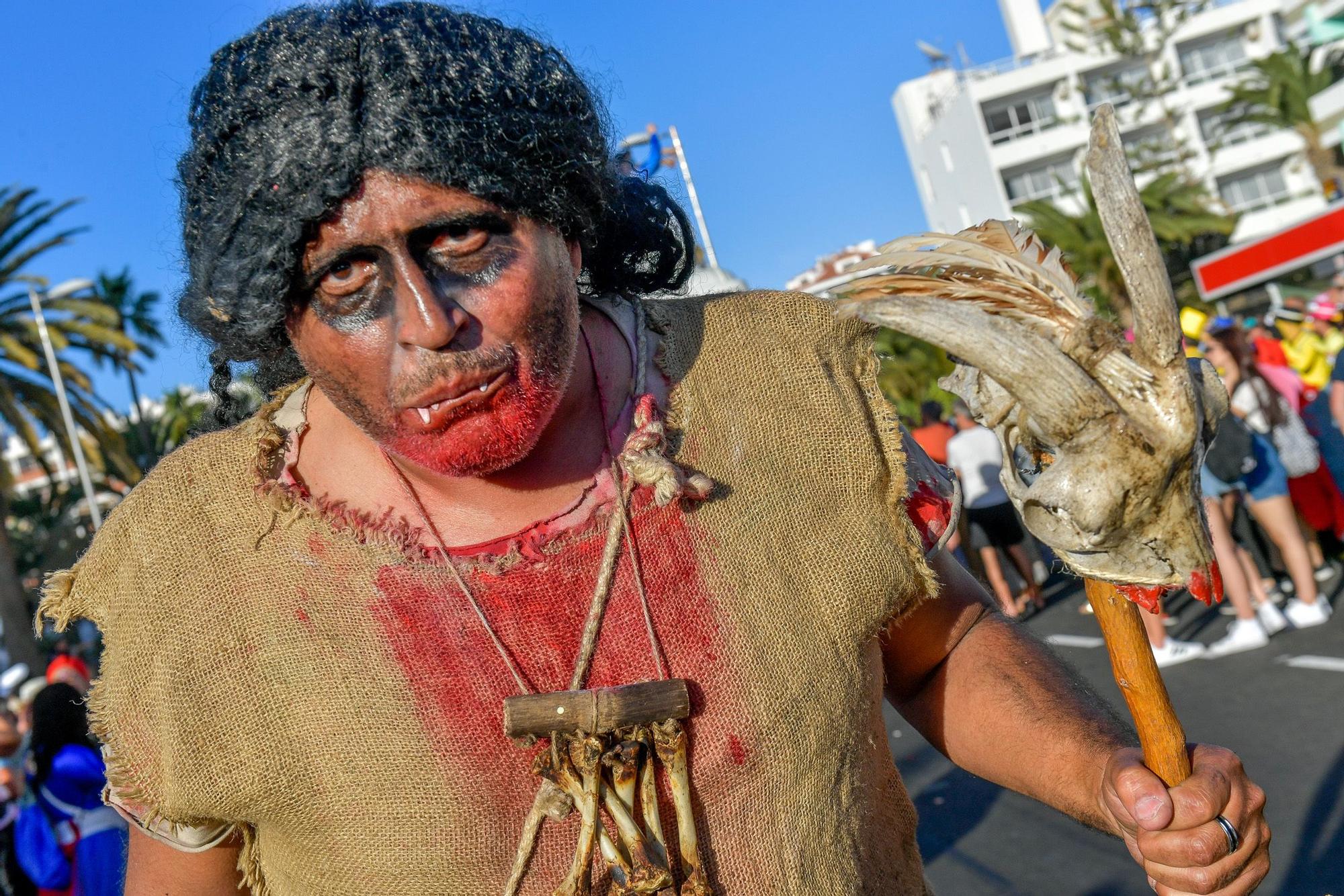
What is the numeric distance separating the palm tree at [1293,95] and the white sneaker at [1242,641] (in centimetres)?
2694

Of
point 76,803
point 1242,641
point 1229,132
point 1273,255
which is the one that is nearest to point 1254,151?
point 1229,132

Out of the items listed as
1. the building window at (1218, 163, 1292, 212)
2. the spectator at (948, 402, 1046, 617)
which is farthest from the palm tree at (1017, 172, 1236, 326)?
the building window at (1218, 163, 1292, 212)

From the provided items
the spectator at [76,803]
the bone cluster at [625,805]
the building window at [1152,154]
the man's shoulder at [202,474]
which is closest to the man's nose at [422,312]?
the man's shoulder at [202,474]

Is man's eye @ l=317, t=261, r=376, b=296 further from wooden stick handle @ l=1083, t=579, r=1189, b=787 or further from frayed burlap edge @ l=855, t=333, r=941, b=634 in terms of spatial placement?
wooden stick handle @ l=1083, t=579, r=1189, b=787

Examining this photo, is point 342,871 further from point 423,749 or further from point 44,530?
point 44,530

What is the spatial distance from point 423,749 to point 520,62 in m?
1.02

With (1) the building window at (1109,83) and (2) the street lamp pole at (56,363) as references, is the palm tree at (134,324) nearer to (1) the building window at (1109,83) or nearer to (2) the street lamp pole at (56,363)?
(2) the street lamp pole at (56,363)

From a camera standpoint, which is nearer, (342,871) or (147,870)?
(342,871)

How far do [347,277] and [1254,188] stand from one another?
51.0 m

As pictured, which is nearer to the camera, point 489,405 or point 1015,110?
point 489,405

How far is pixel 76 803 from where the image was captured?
187 inches

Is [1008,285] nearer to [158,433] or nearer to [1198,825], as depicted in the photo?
[1198,825]

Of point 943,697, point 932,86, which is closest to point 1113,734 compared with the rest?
point 943,697

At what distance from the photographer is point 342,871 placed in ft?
5.78
